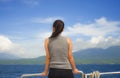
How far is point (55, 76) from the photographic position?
324cm

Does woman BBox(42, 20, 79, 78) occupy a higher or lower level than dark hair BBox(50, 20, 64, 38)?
lower

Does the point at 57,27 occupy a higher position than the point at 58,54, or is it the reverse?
the point at 57,27

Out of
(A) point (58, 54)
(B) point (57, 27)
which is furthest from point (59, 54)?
(B) point (57, 27)

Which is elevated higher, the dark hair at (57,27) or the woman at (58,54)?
the dark hair at (57,27)

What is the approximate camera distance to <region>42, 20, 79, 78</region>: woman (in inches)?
128

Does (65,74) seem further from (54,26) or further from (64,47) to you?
(54,26)

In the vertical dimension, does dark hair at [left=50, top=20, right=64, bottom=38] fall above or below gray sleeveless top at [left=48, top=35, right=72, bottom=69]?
above

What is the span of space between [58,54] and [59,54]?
0.01 metres

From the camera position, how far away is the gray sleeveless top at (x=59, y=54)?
3254mm

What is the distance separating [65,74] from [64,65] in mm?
105

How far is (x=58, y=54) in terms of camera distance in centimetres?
327

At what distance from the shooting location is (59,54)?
3.27 metres

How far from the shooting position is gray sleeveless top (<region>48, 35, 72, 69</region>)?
10.7 ft

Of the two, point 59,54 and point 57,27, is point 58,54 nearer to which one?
point 59,54
